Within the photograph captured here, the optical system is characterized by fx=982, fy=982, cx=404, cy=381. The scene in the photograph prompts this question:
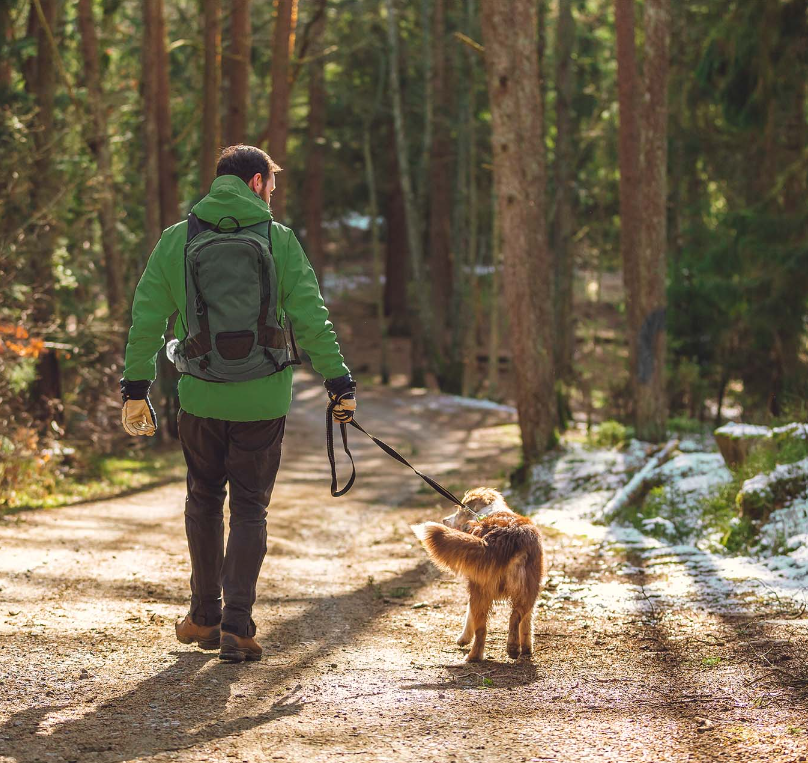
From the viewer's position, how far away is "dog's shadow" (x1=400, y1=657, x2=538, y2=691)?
4.56 m

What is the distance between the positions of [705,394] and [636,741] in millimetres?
18645

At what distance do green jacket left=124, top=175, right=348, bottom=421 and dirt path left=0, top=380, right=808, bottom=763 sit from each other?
1277 millimetres

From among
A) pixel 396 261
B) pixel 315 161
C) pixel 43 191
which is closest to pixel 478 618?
pixel 43 191

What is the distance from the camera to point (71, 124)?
1482 cm

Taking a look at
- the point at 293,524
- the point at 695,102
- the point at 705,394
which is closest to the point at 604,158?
the point at 695,102

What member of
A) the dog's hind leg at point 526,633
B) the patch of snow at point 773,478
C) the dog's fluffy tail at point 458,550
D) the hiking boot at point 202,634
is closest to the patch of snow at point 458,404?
the patch of snow at point 773,478

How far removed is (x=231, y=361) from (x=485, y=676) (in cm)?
196

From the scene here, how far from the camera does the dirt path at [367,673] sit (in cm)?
368

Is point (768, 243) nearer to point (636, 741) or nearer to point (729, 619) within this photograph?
point (729, 619)

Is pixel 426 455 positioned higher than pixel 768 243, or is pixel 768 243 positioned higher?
pixel 768 243

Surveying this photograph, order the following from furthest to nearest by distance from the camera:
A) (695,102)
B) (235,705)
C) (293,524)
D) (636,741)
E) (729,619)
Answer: (695,102) → (293,524) → (729,619) → (235,705) → (636,741)

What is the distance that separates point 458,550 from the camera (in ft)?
16.1

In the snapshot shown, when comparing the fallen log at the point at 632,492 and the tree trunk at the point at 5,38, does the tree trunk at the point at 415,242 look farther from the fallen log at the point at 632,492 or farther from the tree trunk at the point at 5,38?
the fallen log at the point at 632,492

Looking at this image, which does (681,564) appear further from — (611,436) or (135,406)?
(611,436)
